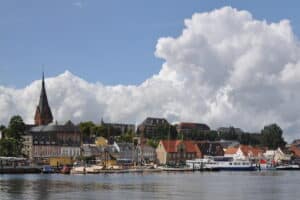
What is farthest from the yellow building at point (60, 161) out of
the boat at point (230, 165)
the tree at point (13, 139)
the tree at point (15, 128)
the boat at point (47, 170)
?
the boat at point (230, 165)

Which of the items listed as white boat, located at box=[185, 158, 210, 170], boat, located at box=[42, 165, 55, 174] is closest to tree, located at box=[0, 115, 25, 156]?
boat, located at box=[42, 165, 55, 174]

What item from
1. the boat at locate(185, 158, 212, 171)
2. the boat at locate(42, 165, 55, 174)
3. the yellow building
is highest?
the yellow building

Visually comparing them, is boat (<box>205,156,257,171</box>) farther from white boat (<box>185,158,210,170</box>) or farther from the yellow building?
the yellow building

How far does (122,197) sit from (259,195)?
1536cm

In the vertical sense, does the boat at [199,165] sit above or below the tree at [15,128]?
below

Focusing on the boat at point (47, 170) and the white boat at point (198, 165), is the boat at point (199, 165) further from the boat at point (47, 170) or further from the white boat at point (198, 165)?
the boat at point (47, 170)

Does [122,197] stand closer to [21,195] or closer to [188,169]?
[21,195]

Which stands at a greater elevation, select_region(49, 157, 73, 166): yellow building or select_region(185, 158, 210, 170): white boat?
select_region(49, 157, 73, 166): yellow building

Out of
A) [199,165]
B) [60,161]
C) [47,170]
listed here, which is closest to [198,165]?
[199,165]

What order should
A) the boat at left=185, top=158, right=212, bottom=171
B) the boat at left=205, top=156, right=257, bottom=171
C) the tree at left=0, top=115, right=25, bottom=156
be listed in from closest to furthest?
1. the tree at left=0, top=115, right=25, bottom=156
2. the boat at left=185, top=158, right=212, bottom=171
3. the boat at left=205, top=156, right=257, bottom=171

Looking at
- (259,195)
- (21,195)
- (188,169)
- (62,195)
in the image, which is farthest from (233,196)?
(188,169)

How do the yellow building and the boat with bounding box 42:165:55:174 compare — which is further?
the yellow building

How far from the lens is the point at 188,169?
543 feet

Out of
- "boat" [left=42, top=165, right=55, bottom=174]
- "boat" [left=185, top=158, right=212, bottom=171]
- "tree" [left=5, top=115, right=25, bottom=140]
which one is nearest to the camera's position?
"boat" [left=42, top=165, right=55, bottom=174]
